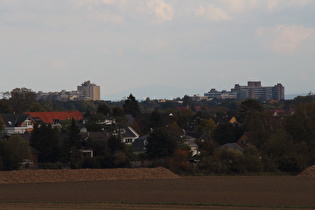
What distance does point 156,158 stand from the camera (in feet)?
231

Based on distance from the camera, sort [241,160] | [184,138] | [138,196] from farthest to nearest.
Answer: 1. [184,138]
2. [241,160]
3. [138,196]

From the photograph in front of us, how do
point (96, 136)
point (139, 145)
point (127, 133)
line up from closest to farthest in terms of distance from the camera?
point (96, 136), point (139, 145), point (127, 133)

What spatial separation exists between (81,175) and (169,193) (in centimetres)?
1401

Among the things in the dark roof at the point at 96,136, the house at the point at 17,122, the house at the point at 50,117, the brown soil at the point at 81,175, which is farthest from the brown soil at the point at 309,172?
the house at the point at 50,117

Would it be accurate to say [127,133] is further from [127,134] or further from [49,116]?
[49,116]

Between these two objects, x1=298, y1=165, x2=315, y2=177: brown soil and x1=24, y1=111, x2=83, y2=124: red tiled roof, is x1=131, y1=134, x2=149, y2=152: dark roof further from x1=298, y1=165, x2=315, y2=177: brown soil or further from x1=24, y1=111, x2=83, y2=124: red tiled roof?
x1=24, y1=111, x2=83, y2=124: red tiled roof

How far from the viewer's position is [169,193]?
148ft

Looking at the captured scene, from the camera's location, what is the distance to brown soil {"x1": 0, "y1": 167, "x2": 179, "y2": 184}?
55062mm

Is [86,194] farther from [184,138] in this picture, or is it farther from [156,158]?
[184,138]

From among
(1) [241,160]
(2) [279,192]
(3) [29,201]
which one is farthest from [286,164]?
(3) [29,201]

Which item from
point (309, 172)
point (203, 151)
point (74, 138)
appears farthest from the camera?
point (74, 138)

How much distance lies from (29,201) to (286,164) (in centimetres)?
3080

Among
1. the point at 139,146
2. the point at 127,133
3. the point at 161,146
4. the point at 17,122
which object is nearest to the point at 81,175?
the point at 161,146

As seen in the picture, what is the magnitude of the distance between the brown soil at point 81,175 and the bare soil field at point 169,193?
58.9 inches
